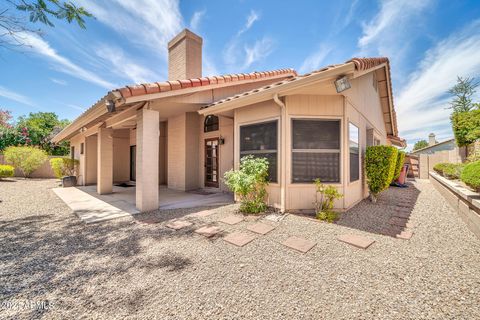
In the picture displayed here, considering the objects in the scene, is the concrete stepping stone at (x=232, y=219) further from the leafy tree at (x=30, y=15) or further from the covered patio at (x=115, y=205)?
the leafy tree at (x=30, y=15)

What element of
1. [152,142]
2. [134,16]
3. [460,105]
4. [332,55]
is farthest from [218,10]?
[460,105]

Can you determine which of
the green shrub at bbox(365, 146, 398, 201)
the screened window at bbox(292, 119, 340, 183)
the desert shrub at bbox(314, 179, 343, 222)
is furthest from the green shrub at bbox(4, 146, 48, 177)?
the green shrub at bbox(365, 146, 398, 201)

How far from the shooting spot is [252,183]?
5223mm

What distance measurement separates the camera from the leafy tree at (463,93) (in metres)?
17.6

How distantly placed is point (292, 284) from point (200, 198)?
5.27 m

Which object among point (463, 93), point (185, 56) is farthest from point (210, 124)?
point (463, 93)

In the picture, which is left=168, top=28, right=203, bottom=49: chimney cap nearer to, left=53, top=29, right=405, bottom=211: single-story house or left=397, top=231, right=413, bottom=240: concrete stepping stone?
left=53, top=29, right=405, bottom=211: single-story house

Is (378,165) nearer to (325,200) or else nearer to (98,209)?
(325,200)

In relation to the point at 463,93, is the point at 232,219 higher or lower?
lower

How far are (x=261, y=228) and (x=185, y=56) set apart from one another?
27.8ft

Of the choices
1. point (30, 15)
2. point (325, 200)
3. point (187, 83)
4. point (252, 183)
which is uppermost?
point (30, 15)

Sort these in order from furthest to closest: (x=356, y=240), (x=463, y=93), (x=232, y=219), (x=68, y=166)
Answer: (x=463, y=93) < (x=68, y=166) < (x=232, y=219) < (x=356, y=240)

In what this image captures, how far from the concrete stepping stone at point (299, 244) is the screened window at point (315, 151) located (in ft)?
6.24

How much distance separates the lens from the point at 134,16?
7234mm
